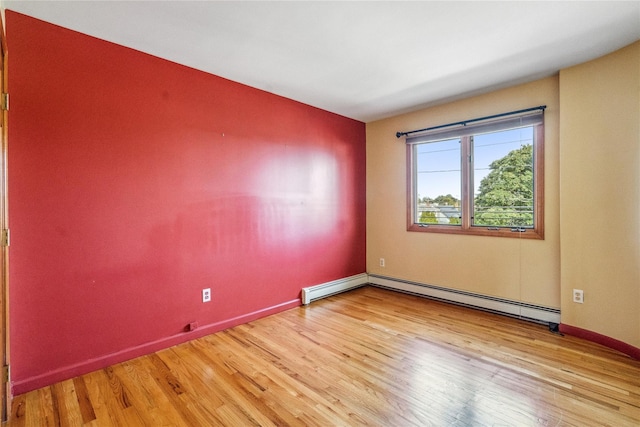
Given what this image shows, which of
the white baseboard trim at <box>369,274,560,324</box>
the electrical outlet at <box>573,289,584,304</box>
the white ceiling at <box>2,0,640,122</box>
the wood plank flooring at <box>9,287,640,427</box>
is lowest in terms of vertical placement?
the wood plank flooring at <box>9,287,640,427</box>

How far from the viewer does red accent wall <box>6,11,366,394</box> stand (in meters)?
1.89

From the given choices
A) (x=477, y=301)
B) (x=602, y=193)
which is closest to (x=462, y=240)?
(x=477, y=301)

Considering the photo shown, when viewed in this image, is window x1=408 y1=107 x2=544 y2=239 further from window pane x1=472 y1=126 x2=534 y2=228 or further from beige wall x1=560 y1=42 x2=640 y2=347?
beige wall x1=560 y1=42 x2=640 y2=347

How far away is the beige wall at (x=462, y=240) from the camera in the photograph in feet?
9.32

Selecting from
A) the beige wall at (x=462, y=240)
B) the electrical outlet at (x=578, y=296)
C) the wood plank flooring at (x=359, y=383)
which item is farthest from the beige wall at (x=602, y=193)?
the wood plank flooring at (x=359, y=383)

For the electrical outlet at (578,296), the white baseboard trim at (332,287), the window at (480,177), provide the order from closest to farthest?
the electrical outlet at (578,296) < the window at (480,177) < the white baseboard trim at (332,287)

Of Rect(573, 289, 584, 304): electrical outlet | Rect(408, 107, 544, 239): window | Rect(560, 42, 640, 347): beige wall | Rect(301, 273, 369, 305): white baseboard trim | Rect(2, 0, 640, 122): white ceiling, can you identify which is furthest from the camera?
Rect(301, 273, 369, 305): white baseboard trim

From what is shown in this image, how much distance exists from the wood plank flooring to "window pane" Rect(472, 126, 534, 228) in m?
1.14

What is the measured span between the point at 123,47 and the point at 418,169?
3.37 meters

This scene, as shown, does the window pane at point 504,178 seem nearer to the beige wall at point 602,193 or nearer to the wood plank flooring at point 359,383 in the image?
the beige wall at point 602,193

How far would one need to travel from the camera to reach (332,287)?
387 centimetres

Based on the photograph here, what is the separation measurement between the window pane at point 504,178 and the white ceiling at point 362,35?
0.59 m

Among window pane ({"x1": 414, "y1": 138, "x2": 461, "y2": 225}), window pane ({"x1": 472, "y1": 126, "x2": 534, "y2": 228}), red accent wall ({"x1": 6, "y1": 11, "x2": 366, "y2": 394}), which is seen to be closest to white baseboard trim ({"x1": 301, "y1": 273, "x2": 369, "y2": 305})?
red accent wall ({"x1": 6, "y1": 11, "x2": 366, "y2": 394})

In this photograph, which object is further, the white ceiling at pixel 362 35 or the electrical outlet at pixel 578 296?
the electrical outlet at pixel 578 296
